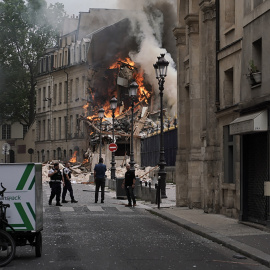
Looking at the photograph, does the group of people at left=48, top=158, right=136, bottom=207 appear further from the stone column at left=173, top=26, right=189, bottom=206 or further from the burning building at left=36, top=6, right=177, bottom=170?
the burning building at left=36, top=6, right=177, bottom=170

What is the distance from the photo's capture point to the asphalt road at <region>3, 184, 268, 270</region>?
1316 cm

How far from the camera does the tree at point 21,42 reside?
94375 millimetres

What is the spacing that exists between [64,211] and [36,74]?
73.6 m

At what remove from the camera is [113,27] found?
83.2 meters

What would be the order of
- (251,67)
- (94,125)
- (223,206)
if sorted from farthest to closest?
(94,125), (223,206), (251,67)

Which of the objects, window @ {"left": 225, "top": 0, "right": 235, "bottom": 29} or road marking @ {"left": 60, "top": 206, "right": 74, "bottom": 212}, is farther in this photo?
road marking @ {"left": 60, "top": 206, "right": 74, "bottom": 212}

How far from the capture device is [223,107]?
24188mm

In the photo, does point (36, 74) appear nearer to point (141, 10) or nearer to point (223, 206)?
point (141, 10)

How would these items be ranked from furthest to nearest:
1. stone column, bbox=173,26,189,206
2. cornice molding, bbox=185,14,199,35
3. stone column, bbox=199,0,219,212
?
1. stone column, bbox=173,26,189,206
2. cornice molding, bbox=185,14,199,35
3. stone column, bbox=199,0,219,212

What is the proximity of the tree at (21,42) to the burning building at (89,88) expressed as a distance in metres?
1.58

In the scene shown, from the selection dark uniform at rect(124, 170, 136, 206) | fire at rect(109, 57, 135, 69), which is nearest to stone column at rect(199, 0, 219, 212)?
dark uniform at rect(124, 170, 136, 206)

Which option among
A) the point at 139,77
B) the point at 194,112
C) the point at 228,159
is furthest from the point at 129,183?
the point at 139,77

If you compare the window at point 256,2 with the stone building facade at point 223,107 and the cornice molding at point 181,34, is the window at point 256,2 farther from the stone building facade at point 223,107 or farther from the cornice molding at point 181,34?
the cornice molding at point 181,34

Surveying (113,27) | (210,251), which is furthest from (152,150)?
(210,251)
